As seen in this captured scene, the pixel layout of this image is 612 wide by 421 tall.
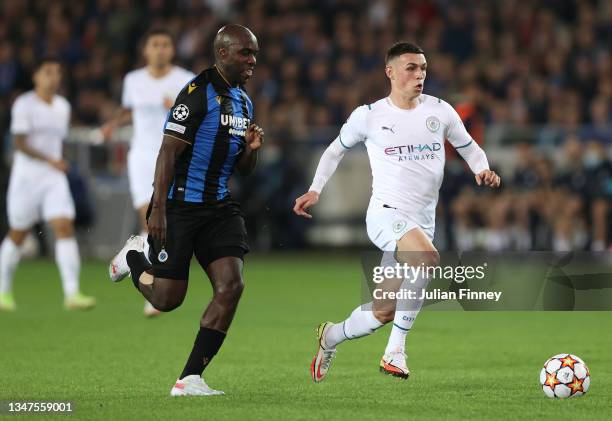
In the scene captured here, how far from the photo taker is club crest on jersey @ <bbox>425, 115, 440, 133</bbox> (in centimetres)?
868

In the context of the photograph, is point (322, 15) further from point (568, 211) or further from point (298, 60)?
point (568, 211)

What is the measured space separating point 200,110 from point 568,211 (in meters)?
12.9

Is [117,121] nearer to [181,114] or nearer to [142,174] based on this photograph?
[142,174]

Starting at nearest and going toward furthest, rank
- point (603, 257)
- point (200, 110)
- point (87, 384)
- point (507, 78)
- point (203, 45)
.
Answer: point (200, 110) < point (87, 384) < point (603, 257) < point (507, 78) < point (203, 45)

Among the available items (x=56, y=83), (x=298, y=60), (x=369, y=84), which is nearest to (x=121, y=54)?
(x=298, y=60)

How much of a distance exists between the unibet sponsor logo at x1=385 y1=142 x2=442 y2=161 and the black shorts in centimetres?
132

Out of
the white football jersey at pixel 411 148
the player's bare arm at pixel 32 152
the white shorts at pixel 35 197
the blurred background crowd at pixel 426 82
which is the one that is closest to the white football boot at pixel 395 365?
the white football jersey at pixel 411 148

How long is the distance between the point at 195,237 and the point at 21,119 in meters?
5.65

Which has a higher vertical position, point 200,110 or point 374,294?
point 200,110

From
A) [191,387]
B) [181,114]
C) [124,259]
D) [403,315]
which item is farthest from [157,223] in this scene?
[403,315]

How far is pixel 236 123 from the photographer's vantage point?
310 inches

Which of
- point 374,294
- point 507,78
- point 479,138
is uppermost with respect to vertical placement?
point 507,78

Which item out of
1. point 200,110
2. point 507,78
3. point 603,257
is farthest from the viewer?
point 507,78

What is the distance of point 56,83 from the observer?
1308cm
